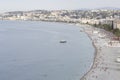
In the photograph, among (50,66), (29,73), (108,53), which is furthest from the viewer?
(108,53)

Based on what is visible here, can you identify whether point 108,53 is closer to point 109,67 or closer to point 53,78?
point 109,67

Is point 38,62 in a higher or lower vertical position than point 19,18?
higher

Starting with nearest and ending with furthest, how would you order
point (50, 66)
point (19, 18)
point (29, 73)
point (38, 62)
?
point (29, 73) → point (50, 66) → point (38, 62) → point (19, 18)

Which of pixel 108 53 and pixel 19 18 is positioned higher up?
pixel 108 53

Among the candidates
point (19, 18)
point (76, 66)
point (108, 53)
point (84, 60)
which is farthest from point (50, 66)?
point (19, 18)

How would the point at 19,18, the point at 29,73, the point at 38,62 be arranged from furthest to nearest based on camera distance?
the point at 19,18, the point at 38,62, the point at 29,73

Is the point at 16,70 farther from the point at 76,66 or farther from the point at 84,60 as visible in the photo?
the point at 84,60

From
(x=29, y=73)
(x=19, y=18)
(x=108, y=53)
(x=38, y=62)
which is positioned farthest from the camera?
(x=19, y=18)

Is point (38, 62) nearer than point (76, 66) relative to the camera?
No

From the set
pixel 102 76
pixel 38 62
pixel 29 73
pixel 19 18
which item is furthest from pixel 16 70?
pixel 19 18
